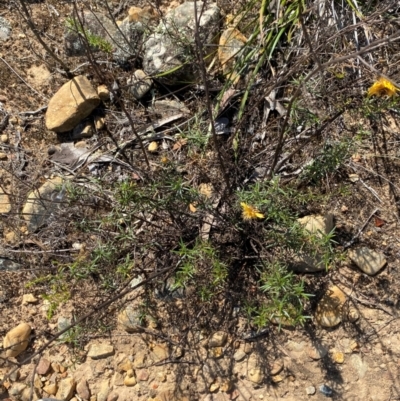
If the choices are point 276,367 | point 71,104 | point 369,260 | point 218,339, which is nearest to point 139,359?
point 218,339

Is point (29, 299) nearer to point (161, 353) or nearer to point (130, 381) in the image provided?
point (130, 381)

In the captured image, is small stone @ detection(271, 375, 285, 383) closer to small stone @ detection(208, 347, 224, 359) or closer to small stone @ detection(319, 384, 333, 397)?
small stone @ detection(319, 384, 333, 397)

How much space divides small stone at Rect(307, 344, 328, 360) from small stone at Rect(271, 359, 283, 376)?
20 cm

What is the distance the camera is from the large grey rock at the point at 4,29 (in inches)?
147

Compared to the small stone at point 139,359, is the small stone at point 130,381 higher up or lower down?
lower down

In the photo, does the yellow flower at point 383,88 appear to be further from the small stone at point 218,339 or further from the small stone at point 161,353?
the small stone at point 161,353

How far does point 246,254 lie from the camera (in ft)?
9.74

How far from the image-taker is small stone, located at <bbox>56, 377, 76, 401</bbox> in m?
2.99

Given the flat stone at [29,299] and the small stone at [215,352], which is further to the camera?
the flat stone at [29,299]

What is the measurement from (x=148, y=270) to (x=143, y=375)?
0.71 metres

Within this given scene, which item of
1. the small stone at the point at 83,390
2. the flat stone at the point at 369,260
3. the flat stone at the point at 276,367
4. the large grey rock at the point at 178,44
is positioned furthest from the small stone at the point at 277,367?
the large grey rock at the point at 178,44

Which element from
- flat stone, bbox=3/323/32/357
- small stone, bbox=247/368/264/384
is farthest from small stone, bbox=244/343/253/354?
flat stone, bbox=3/323/32/357

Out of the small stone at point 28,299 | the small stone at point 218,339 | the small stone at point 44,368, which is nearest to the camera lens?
the small stone at point 218,339

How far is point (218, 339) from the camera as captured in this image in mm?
2938
